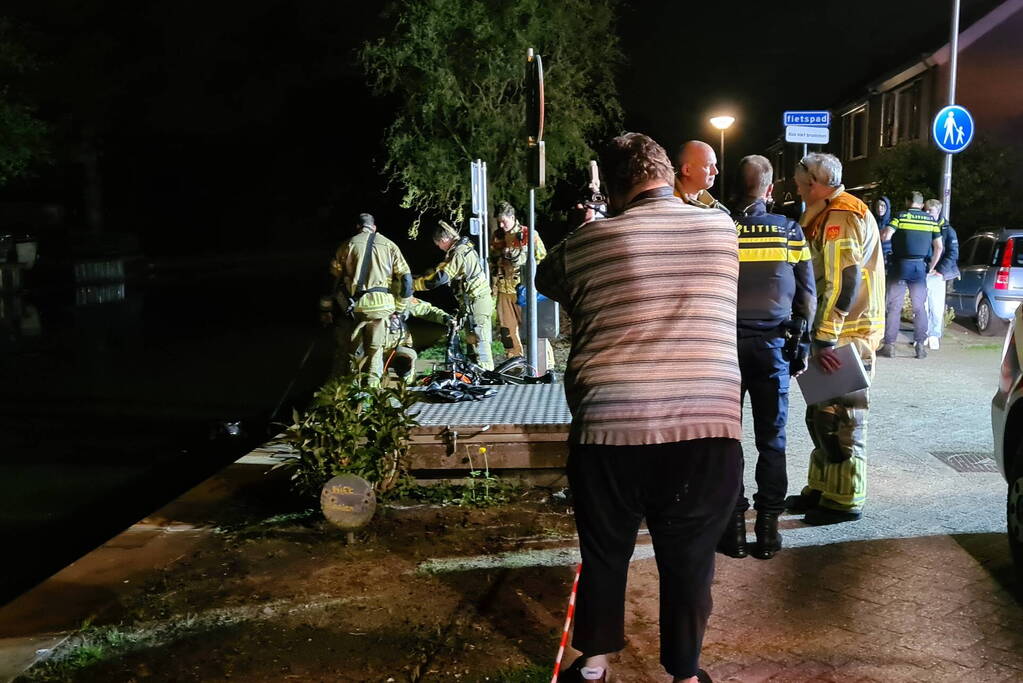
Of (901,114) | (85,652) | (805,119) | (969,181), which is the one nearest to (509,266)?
(805,119)

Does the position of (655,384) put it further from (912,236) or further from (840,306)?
(912,236)

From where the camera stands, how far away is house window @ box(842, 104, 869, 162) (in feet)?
108

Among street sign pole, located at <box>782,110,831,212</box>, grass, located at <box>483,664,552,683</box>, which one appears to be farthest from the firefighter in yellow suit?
street sign pole, located at <box>782,110,831,212</box>

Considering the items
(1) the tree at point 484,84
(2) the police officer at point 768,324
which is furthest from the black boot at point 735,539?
(1) the tree at point 484,84

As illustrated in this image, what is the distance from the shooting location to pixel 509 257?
1101cm

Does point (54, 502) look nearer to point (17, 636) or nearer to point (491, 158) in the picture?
point (17, 636)

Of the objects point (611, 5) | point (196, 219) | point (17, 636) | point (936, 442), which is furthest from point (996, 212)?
point (196, 219)

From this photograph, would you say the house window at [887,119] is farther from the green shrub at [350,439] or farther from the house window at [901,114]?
the green shrub at [350,439]

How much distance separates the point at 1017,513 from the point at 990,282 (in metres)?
10.2

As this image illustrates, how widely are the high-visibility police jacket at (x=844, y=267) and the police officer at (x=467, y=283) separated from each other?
4792 millimetres

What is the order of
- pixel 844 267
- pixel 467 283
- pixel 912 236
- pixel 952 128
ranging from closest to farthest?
1. pixel 844 267
2. pixel 467 283
3. pixel 912 236
4. pixel 952 128

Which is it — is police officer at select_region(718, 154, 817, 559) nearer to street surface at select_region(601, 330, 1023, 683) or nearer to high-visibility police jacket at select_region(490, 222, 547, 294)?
street surface at select_region(601, 330, 1023, 683)

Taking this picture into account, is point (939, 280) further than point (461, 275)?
Yes

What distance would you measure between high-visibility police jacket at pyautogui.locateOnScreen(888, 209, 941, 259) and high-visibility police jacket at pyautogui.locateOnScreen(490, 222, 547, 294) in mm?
4243
